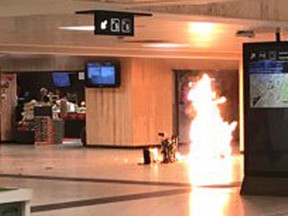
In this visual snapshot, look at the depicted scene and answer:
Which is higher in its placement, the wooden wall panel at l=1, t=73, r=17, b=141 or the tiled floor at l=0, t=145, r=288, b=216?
the wooden wall panel at l=1, t=73, r=17, b=141

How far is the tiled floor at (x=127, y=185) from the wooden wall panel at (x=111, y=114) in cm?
175

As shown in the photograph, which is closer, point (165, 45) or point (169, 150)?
point (169, 150)

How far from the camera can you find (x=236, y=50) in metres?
22.2

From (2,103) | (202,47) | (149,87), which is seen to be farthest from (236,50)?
(2,103)

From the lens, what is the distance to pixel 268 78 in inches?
513

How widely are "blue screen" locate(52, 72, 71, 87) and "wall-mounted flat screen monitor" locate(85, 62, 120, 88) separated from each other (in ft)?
20.7

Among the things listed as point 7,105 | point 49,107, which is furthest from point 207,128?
point 7,105

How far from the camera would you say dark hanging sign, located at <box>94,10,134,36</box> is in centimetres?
1049

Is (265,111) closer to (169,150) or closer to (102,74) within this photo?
(169,150)

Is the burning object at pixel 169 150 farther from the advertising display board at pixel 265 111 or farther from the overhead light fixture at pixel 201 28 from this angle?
the advertising display board at pixel 265 111

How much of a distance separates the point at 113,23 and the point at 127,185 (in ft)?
16.0

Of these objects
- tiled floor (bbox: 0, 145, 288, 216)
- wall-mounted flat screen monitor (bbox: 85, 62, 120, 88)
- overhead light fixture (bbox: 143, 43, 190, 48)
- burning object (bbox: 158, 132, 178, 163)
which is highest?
overhead light fixture (bbox: 143, 43, 190, 48)

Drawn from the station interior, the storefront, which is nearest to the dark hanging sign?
the station interior

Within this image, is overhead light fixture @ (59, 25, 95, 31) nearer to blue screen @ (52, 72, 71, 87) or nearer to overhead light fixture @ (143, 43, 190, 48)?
overhead light fixture @ (143, 43, 190, 48)
